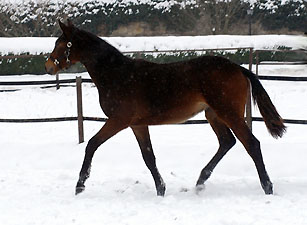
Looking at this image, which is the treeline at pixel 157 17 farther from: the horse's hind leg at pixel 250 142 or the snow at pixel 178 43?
the horse's hind leg at pixel 250 142

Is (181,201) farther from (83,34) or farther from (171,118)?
(83,34)

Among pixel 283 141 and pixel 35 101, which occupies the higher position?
pixel 283 141

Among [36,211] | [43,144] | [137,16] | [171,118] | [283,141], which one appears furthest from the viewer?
[137,16]

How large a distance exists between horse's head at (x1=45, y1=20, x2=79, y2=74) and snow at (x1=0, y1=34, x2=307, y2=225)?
1.28 meters

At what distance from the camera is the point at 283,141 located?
634 cm

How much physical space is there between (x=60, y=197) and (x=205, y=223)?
63.0 inches

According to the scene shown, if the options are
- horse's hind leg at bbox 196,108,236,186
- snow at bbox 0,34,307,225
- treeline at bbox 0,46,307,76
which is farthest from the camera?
treeline at bbox 0,46,307,76

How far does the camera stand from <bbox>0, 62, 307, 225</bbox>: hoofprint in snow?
12.5 ft

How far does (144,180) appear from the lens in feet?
16.6


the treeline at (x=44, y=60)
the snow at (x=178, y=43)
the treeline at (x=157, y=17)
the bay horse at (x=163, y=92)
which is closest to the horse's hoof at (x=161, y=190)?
the bay horse at (x=163, y=92)

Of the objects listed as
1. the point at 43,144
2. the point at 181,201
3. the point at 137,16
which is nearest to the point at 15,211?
the point at 181,201

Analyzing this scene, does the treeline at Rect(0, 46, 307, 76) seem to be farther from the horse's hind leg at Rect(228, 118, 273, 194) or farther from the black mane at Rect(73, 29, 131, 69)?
the horse's hind leg at Rect(228, 118, 273, 194)

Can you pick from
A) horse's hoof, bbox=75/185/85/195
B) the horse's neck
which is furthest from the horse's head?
horse's hoof, bbox=75/185/85/195

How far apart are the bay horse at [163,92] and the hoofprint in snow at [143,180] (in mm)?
314
